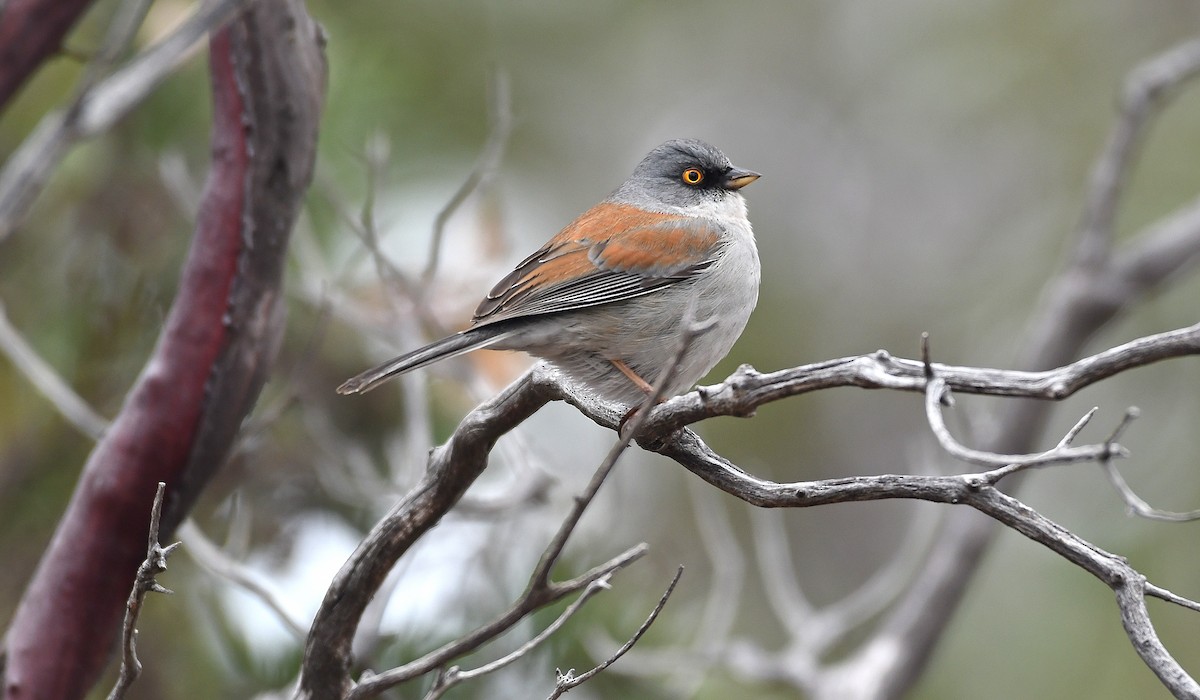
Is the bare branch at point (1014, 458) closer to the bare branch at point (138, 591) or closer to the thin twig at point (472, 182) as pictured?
the bare branch at point (138, 591)

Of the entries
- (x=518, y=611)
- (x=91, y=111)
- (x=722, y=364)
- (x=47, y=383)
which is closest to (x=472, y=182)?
(x=47, y=383)

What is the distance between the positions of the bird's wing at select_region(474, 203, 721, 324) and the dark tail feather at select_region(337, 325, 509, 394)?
0.23 feet

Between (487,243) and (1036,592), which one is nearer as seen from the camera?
(487,243)

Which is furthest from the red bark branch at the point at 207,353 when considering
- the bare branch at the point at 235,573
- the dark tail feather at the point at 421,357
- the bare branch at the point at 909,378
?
the bare branch at the point at 909,378

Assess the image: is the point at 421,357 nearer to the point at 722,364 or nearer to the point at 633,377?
the point at 633,377

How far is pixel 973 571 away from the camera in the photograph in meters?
5.65

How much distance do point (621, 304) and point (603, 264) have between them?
22cm

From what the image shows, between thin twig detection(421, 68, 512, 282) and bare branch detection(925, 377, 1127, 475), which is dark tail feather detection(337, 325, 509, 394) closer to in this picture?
thin twig detection(421, 68, 512, 282)

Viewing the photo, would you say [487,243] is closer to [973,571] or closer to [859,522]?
[973,571]

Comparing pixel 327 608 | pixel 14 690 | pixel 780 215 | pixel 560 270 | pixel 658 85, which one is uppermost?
pixel 658 85

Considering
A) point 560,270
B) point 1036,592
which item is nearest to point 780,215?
point 1036,592

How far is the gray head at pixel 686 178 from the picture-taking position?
4.20 meters

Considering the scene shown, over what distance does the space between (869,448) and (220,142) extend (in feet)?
24.1

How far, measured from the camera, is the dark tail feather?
9.40ft
